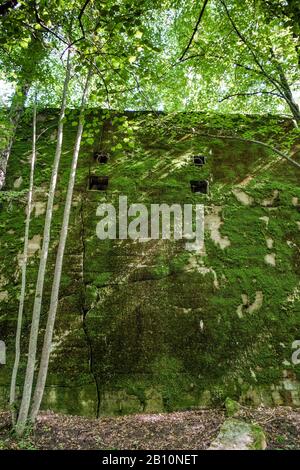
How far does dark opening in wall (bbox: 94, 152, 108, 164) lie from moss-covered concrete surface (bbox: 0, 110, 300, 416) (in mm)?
151

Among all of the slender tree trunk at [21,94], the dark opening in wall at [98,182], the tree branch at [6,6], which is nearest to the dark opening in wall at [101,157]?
the dark opening in wall at [98,182]

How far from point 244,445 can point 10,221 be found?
5.74 metres

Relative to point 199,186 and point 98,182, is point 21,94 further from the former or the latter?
point 199,186

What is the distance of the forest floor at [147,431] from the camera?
420 centimetres

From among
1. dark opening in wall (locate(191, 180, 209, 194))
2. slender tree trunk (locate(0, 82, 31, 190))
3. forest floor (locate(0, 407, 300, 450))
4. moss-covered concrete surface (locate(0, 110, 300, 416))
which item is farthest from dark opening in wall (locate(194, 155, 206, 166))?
forest floor (locate(0, 407, 300, 450))

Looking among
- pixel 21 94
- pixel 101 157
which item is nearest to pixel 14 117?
pixel 21 94

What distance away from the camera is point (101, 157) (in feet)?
25.1

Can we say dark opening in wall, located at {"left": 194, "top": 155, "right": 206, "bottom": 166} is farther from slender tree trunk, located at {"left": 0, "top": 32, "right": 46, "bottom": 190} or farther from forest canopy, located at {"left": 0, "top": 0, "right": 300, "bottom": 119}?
slender tree trunk, located at {"left": 0, "top": 32, "right": 46, "bottom": 190}

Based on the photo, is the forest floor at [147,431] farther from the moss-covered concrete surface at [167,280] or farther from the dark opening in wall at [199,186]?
the dark opening in wall at [199,186]

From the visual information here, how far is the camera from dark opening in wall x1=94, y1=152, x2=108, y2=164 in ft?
25.0

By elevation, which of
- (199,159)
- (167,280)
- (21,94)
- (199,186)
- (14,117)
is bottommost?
(167,280)

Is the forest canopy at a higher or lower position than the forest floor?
higher

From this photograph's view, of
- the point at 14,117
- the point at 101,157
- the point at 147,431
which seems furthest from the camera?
the point at 14,117

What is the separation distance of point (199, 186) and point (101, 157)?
7.78 feet
